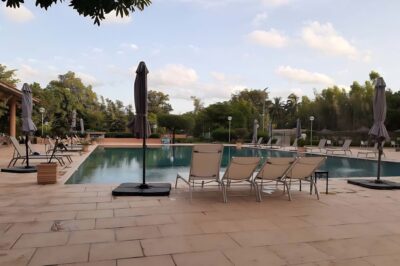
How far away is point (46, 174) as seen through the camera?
6.75m

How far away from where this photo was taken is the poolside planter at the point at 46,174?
674 centimetres

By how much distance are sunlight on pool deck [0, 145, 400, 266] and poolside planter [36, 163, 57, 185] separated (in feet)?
2.13

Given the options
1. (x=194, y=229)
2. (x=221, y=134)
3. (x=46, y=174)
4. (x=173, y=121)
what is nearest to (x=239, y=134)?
(x=221, y=134)

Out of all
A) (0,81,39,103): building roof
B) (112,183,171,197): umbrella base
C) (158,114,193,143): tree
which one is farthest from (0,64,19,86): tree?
(112,183,171,197): umbrella base

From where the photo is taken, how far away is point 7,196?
5500mm

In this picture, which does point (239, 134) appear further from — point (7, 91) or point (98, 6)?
point (98, 6)

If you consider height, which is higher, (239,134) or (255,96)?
(255,96)

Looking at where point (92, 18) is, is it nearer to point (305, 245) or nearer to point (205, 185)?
point (305, 245)

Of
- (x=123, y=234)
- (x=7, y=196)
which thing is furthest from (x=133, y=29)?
(x=123, y=234)

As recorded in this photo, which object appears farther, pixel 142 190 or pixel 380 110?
pixel 380 110

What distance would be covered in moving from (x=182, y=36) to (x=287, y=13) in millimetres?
3963

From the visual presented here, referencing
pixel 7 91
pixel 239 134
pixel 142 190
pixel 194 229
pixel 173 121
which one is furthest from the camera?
pixel 239 134

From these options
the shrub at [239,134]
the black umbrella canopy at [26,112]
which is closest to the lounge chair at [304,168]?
the black umbrella canopy at [26,112]

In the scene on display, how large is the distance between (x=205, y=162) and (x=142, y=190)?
1111mm
